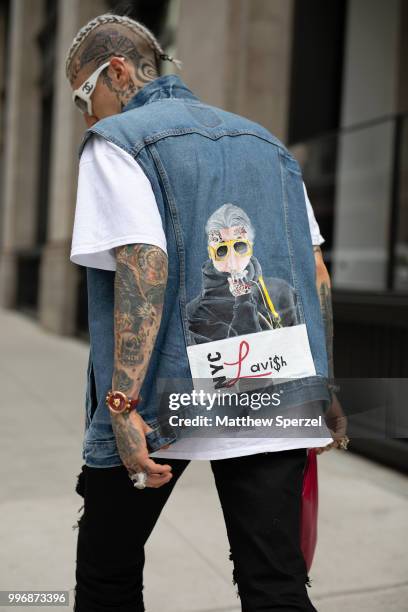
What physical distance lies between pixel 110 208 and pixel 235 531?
78 cm

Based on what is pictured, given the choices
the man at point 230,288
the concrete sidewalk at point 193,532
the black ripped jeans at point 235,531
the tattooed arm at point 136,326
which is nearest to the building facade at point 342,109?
the concrete sidewalk at point 193,532

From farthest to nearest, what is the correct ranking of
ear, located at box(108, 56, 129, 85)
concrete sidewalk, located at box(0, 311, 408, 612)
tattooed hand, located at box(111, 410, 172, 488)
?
concrete sidewalk, located at box(0, 311, 408, 612) → ear, located at box(108, 56, 129, 85) → tattooed hand, located at box(111, 410, 172, 488)

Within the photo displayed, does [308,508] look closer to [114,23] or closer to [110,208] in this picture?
[110,208]

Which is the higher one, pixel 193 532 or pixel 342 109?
pixel 342 109

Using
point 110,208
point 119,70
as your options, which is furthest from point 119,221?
point 119,70

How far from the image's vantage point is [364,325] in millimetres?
5605

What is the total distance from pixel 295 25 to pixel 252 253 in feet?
20.9

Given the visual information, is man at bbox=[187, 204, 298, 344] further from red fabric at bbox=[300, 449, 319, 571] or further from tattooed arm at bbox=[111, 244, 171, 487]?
red fabric at bbox=[300, 449, 319, 571]

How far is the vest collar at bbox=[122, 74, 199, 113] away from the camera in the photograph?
1.84m

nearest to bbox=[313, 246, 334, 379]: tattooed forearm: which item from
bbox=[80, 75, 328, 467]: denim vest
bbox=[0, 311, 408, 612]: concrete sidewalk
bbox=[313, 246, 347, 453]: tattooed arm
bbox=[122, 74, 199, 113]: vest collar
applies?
bbox=[313, 246, 347, 453]: tattooed arm

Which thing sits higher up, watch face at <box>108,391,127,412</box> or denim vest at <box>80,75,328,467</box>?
denim vest at <box>80,75,328,467</box>

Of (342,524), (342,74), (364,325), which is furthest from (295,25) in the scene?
(342,524)

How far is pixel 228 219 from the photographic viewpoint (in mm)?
1698

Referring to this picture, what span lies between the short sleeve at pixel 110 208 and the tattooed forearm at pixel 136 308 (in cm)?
3
